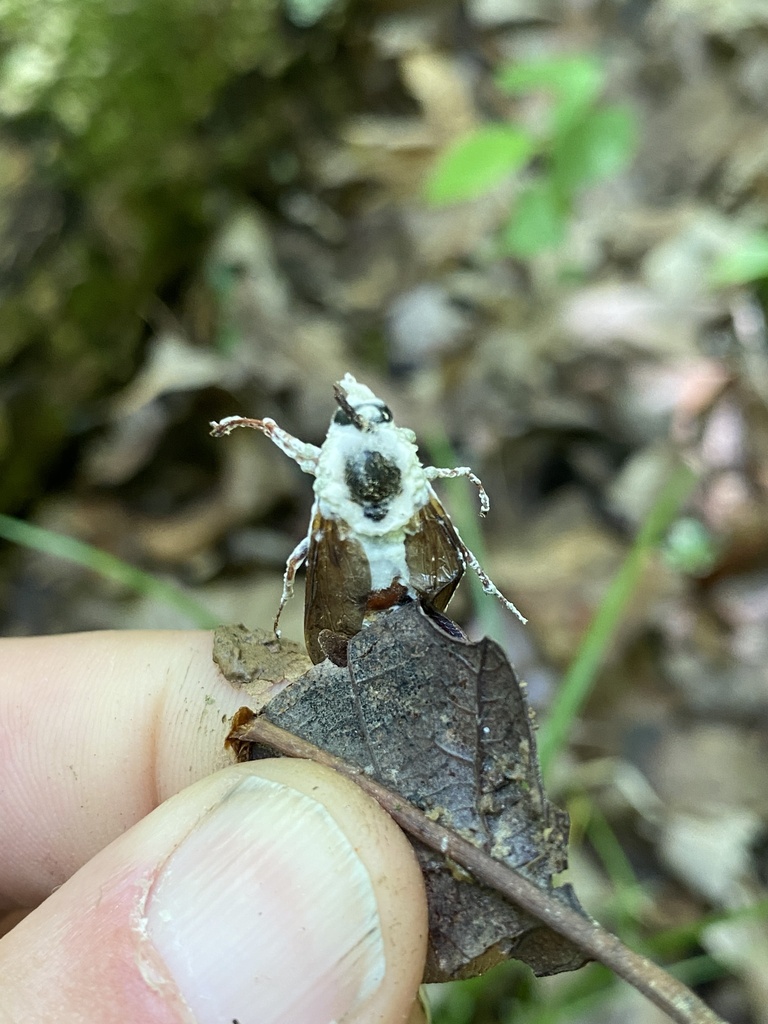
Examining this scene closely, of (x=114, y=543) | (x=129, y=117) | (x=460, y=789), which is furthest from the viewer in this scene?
(x=129, y=117)

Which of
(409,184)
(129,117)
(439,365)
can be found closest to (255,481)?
(439,365)

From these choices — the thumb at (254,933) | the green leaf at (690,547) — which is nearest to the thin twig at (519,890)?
the thumb at (254,933)

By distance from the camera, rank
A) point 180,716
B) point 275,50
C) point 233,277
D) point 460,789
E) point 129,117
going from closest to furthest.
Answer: point 460,789 → point 180,716 → point 129,117 → point 233,277 → point 275,50

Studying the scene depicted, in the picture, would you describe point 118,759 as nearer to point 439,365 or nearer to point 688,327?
point 439,365

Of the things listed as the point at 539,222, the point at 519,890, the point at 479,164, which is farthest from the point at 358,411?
the point at 539,222

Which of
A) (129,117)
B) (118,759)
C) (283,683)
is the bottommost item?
(118,759)

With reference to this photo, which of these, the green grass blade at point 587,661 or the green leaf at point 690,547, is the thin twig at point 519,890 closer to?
the green grass blade at point 587,661

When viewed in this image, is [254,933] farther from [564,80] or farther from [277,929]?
[564,80]

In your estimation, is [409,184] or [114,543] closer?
[114,543]

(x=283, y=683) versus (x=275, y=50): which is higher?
(x=275, y=50)
